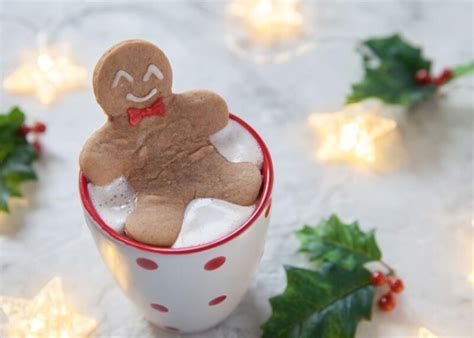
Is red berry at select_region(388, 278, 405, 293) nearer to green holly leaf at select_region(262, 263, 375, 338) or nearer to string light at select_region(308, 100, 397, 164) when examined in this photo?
green holly leaf at select_region(262, 263, 375, 338)

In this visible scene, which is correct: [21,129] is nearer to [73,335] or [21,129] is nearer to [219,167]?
[73,335]

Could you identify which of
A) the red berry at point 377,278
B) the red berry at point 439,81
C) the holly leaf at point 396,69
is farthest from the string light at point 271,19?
the red berry at point 377,278

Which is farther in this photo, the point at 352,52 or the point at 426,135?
the point at 352,52

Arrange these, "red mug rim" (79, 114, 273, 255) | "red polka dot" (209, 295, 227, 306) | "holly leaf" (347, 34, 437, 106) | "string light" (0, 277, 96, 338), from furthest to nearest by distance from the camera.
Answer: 1. "holly leaf" (347, 34, 437, 106)
2. "string light" (0, 277, 96, 338)
3. "red polka dot" (209, 295, 227, 306)
4. "red mug rim" (79, 114, 273, 255)

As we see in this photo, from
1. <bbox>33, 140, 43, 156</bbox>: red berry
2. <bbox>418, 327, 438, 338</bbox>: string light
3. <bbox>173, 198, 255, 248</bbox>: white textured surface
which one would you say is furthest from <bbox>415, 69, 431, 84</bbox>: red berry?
<bbox>33, 140, 43, 156</bbox>: red berry

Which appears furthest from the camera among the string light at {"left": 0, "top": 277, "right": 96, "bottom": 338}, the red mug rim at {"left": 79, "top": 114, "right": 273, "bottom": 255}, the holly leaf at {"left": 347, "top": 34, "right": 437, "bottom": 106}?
the holly leaf at {"left": 347, "top": 34, "right": 437, "bottom": 106}

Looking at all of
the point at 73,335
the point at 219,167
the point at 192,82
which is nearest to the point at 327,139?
the point at 192,82
